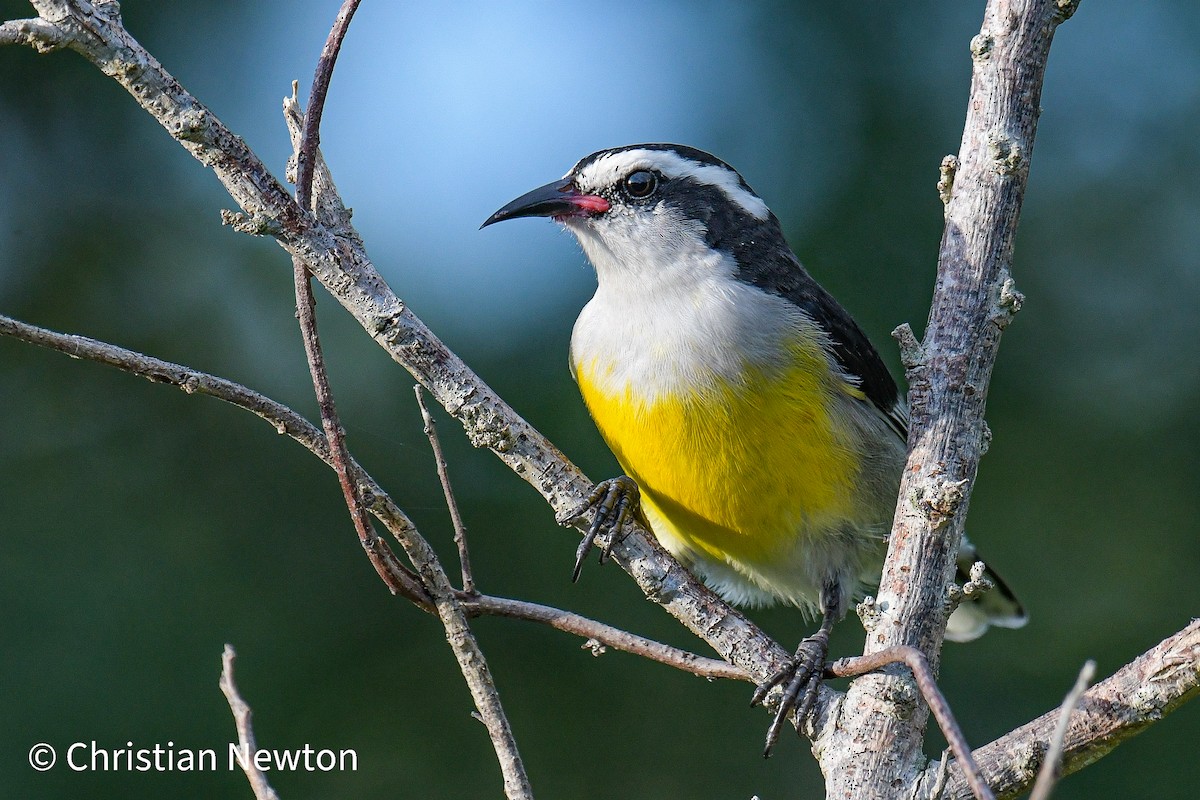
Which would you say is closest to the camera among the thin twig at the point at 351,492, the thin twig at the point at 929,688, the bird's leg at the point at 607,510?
the thin twig at the point at 929,688

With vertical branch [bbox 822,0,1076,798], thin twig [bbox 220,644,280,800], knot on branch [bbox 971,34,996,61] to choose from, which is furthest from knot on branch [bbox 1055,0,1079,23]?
thin twig [bbox 220,644,280,800]

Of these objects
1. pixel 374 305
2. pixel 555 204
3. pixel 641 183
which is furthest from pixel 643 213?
pixel 374 305

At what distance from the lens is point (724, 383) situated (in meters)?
3.45

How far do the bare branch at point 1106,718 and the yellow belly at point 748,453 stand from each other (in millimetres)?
1489

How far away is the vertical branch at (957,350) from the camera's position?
7.20 ft

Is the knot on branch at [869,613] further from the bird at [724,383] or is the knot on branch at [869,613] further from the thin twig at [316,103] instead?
the thin twig at [316,103]

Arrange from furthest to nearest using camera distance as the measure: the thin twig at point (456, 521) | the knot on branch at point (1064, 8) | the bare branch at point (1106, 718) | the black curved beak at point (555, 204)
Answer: the black curved beak at point (555, 204) < the knot on branch at point (1064, 8) < the thin twig at point (456, 521) < the bare branch at point (1106, 718)

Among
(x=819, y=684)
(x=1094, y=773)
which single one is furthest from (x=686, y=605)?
(x=1094, y=773)

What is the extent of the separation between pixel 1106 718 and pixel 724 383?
66.1 inches

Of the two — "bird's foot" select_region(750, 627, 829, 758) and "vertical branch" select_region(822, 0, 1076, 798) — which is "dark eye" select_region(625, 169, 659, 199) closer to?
"vertical branch" select_region(822, 0, 1076, 798)

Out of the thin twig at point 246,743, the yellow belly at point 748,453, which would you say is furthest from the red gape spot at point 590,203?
the thin twig at point 246,743

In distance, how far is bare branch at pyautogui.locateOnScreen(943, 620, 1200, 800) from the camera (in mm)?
1898

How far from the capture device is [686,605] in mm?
2533

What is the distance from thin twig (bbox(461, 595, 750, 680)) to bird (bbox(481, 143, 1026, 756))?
739 mm
